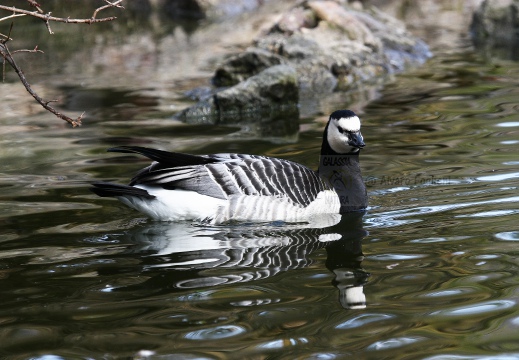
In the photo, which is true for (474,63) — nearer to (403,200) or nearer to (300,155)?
(300,155)

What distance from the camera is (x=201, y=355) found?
439 centimetres

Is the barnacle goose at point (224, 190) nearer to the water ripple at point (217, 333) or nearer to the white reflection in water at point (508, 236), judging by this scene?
the white reflection in water at point (508, 236)

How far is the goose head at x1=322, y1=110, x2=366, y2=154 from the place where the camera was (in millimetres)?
7434

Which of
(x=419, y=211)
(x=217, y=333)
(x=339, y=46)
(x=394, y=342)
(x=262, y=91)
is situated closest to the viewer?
(x=394, y=342)

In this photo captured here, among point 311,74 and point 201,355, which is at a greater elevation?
point 311,74

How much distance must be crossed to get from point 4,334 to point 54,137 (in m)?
6.32

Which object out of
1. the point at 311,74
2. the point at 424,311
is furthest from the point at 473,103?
the point at 424,311

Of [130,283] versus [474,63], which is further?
[474,63]

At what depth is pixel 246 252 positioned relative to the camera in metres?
6.28

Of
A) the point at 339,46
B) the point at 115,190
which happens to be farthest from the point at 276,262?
the point at 339,46

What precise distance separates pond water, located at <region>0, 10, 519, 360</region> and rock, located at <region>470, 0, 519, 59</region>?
8919 millimetres

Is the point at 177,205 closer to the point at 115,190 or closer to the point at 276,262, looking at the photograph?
the point at 115,190

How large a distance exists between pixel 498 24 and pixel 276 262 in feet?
49.3

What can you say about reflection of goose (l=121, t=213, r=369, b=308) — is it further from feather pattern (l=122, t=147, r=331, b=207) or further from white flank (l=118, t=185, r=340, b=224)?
feather pattern (l=122, t=147, r=331, b=207)
